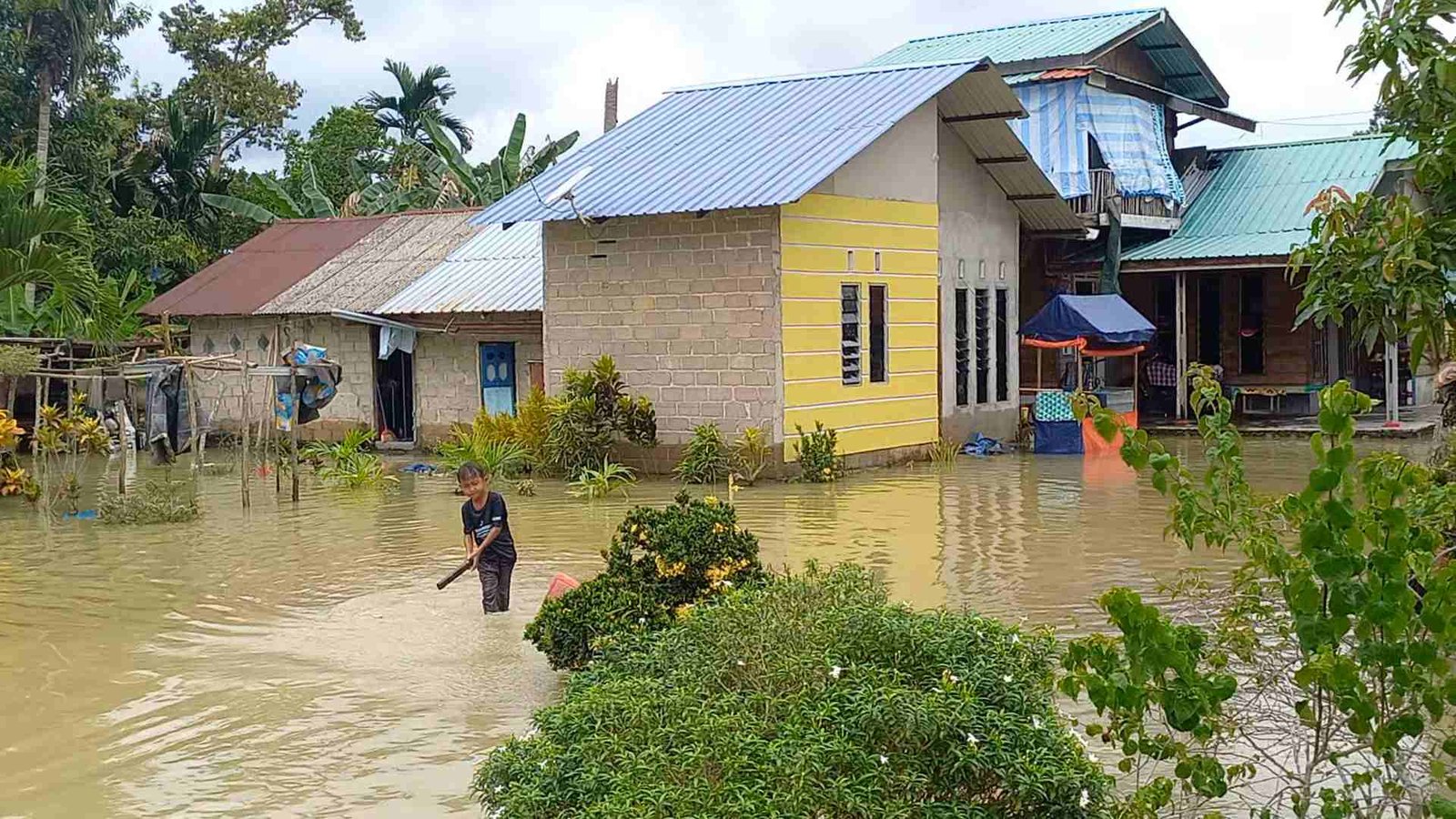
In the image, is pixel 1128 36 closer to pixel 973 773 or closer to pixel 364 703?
pixel 364 703

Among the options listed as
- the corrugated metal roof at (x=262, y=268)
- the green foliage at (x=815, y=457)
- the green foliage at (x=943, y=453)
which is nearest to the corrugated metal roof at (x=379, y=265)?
the corrugated metal roof at (x=262, y=268)

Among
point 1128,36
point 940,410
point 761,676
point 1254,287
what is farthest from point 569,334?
point 761,676

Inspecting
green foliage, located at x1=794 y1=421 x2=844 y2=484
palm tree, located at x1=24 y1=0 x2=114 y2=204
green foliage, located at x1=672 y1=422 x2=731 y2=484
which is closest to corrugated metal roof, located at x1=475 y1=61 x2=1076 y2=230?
green foliage, located at x1=672 y1=422 x2=731 y2=484

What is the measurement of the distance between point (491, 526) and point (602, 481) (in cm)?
738

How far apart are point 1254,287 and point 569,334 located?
505 inches

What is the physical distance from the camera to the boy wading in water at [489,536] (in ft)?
33.9

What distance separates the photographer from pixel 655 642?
6133 millimetres

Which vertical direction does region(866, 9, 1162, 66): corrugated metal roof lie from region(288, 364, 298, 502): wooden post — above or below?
above

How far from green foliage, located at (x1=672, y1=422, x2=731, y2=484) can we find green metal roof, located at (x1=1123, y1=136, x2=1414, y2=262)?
9.52 meters

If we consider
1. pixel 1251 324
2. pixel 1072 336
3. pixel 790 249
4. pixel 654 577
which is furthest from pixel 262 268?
pixel 654 577

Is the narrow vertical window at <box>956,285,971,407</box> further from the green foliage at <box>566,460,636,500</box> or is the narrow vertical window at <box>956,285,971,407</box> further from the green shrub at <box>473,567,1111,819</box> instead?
the green shrub at <box>473,567,1111,819</box>

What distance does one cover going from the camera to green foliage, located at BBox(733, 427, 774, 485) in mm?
18188

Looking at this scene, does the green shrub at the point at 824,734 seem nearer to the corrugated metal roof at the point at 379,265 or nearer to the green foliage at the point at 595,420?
the green foliage at the point at 595,420

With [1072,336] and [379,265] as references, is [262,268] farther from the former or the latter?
[1072,336]
